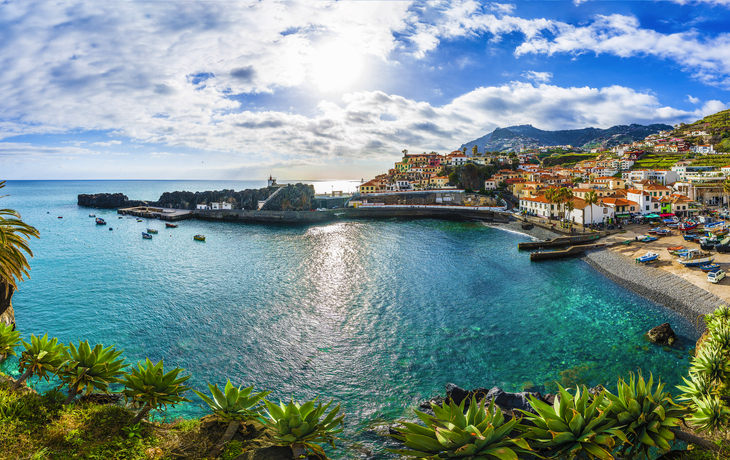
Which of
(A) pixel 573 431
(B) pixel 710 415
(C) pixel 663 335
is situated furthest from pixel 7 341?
(C) pixel 663 335

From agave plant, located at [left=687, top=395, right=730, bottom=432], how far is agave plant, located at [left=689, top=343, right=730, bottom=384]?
1.04 m

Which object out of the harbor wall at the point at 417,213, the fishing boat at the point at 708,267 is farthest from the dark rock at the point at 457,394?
the harbor wall at the point at 417,213

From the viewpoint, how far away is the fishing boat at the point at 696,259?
32.4 metres

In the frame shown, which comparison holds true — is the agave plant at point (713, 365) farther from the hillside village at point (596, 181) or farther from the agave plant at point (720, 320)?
the hillside village at point (596, 181)

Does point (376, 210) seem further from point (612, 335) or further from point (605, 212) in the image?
point (612, 335)

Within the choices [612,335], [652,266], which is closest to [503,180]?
[652,266]

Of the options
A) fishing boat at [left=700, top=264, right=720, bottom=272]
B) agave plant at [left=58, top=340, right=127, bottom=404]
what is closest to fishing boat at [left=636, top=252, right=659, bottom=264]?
fishing boat at [left=700, top=264, right=720, bottom=272]

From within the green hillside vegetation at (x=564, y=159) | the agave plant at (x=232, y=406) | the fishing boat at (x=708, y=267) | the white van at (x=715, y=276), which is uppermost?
the green hillside vegetation at (x=564, y=159)

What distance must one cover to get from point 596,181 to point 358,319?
87861 mm

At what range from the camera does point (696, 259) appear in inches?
1335

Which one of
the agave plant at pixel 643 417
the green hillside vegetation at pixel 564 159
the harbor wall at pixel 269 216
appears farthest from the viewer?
the green hillside vegetation at pixel 564 159

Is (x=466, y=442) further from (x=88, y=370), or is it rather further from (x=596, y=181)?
(x=596, y=181)

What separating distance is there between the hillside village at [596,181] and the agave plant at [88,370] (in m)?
63.8

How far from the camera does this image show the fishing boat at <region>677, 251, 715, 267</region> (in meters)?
32.4
